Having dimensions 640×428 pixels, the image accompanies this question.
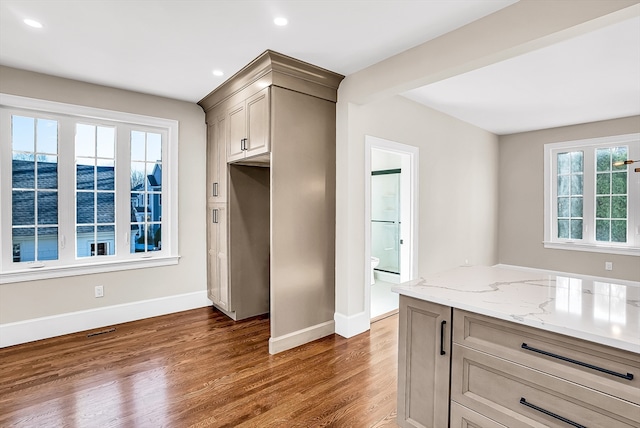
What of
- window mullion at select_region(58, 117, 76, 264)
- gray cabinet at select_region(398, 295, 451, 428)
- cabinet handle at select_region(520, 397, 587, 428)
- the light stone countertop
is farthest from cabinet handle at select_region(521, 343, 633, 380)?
window mullion at select_region(58, 117, 76, 264)

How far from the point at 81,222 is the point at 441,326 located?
366 centimetres

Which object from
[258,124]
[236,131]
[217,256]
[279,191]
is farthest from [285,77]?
[217,256]

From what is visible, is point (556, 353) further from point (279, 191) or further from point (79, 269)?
point (79, 269)

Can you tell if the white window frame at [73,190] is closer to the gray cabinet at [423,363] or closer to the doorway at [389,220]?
the doorway at [389,220]

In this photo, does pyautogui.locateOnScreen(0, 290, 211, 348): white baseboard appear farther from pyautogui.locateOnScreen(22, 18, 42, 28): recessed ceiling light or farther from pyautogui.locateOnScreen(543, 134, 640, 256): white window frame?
pyautogui.locateOnScreen(543, 134, 640, 256): white window frame

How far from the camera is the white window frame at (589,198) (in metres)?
4.80

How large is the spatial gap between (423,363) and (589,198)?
206 inches

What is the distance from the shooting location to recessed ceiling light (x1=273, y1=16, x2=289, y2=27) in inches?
87.7

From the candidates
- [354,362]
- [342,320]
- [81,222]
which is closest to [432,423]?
[354,362]

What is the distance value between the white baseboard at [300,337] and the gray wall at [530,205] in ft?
14.5

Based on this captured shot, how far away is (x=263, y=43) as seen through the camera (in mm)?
2580

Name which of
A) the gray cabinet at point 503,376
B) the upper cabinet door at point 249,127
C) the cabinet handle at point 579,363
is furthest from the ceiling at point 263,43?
the cabinet handle at point 579,363

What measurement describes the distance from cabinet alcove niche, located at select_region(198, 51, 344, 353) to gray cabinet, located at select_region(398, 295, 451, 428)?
1410 millimetres

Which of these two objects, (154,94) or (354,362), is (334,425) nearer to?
(354,362)
